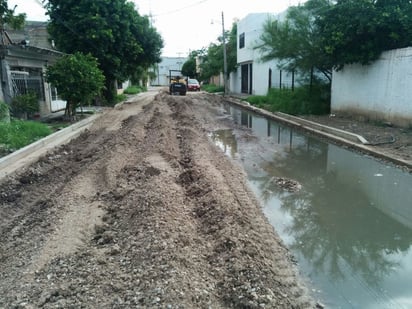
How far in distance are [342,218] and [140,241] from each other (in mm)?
3264

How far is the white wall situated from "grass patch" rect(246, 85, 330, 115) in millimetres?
1500

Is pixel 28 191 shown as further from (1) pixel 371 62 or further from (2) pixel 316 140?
(1) pixel 371 62

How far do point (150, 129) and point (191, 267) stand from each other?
9.56m

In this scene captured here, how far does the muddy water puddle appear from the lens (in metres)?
3.79

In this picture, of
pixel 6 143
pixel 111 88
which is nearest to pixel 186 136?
pixel 6 143

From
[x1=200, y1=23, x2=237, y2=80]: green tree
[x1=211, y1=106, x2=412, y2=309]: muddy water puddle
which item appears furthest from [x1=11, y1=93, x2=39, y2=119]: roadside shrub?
[x1=200, y1=23, x2=237, y2=80]: green tree

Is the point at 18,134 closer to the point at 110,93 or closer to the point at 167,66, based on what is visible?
the point at 110,93

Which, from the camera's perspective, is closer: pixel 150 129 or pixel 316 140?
pixel 316 140

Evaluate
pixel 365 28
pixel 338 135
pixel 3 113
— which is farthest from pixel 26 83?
pixel 365 28

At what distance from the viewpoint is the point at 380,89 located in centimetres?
1269

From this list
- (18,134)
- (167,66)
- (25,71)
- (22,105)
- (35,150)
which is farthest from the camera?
(167,66)

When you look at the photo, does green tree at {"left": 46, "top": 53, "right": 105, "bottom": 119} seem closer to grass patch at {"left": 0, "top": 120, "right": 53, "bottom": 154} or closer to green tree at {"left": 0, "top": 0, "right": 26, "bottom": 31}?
grass patch at {"left": 0, "top": 120, "right": 53, "bottom": 154}

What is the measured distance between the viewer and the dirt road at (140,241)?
10.5ft

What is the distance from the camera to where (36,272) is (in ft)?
11.6
